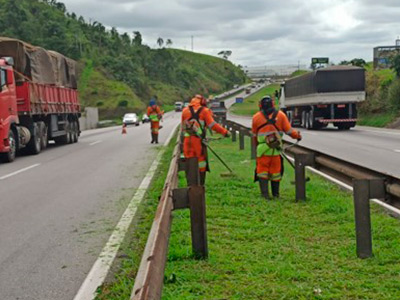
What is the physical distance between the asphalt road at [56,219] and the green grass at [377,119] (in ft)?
87.7

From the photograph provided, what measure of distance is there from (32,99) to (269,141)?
1326 centimetres

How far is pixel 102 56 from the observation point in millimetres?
106375

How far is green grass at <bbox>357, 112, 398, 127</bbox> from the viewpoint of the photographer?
3931 centimetres

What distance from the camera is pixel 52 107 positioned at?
76.4 feet

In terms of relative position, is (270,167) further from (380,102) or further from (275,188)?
(380,102)

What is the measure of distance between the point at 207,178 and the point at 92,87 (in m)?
81.3

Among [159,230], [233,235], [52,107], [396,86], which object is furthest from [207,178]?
[396,86]

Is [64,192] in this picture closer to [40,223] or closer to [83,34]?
[40,223]

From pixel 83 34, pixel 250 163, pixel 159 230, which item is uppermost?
pixel 83 34

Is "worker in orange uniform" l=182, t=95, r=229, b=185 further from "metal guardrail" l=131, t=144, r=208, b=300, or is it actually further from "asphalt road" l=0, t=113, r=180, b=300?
"metal guardrail" l=131, t=144, r=208, b=300

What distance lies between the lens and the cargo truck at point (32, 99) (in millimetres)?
17734

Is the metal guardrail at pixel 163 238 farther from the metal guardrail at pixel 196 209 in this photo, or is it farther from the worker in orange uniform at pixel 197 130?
the worker in orange uniform at pixel 197 130

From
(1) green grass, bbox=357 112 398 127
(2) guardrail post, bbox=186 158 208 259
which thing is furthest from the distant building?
(2) guardrail post, bbox=186 158 208 259

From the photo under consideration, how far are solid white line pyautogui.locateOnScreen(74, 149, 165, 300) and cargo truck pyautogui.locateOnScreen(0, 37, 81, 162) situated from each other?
901 cm
